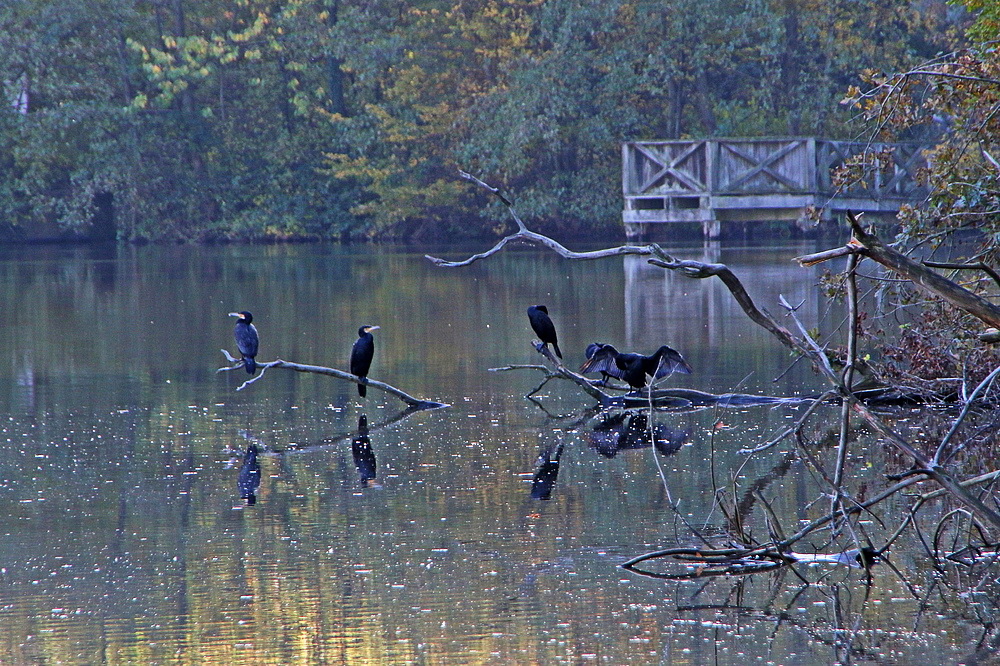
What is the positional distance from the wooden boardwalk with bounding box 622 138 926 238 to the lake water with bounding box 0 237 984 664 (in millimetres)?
13635

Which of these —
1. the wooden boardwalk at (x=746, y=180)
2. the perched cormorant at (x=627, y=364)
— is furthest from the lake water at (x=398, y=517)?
the wooden boardwalk at (x=746, y=180)

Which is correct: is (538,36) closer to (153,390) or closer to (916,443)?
(153,390)

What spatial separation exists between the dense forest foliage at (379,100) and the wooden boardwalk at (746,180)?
3.47m

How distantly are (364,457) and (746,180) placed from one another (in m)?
20.8

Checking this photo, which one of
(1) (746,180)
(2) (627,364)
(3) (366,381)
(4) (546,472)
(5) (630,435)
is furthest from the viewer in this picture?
(1) (746,180)

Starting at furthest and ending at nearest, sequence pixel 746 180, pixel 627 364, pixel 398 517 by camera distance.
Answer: pixel 746 180 < pixel 627 364 < pixel 398 517

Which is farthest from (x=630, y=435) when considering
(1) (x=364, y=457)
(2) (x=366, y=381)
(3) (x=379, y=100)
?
(3) (x=379, y=100)

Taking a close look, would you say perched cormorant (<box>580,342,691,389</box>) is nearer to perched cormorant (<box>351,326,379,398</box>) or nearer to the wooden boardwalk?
perched cormorant (<box>351,326,379,398</box>)

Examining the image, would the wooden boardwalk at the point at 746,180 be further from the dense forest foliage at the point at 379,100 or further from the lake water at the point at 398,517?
the lake water at the point at 398,517

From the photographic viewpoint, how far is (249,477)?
754cm

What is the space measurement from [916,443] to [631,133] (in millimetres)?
26603

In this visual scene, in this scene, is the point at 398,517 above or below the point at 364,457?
below

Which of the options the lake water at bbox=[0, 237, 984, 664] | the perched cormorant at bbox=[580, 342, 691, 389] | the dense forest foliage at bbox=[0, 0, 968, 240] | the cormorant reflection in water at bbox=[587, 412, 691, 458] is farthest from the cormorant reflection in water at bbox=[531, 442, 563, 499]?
the dense forest foliage at bbox=[0, 0, 968, 240]

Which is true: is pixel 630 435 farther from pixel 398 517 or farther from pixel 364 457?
pixel 398 517
